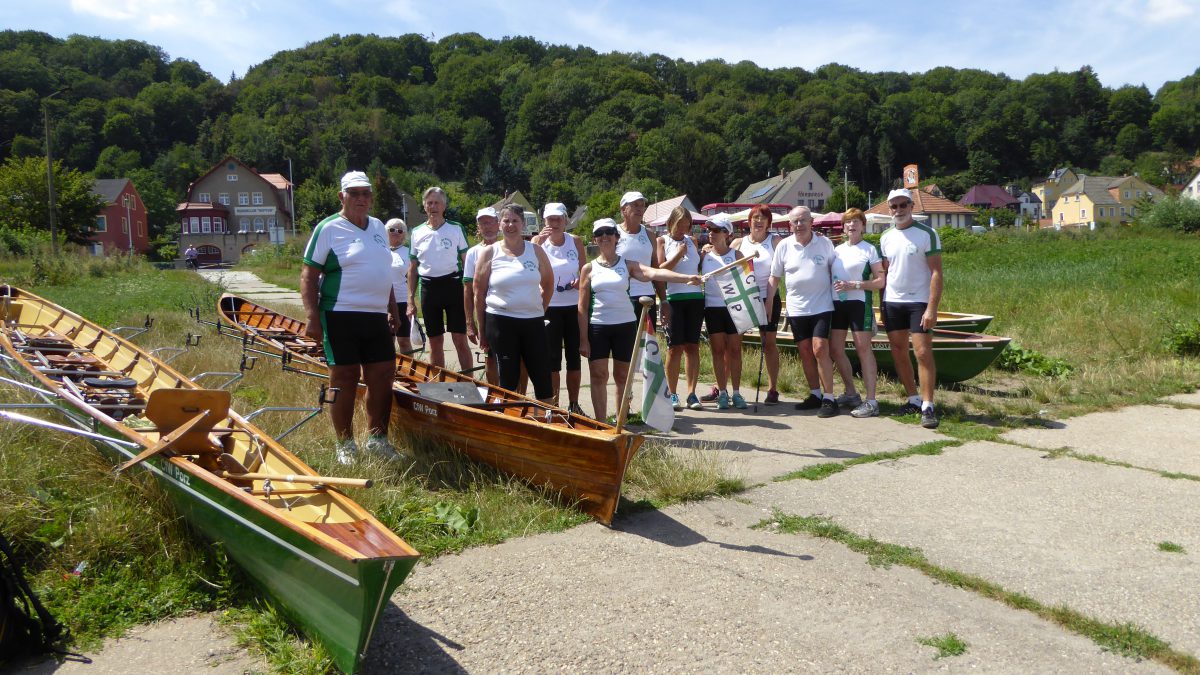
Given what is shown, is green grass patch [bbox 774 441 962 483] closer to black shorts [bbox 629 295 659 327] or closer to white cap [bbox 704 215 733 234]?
black shorts [bbox 629 295 659 327]

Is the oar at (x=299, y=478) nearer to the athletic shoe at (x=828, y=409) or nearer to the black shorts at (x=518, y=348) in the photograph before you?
the black shorts at (x=518, y=348)

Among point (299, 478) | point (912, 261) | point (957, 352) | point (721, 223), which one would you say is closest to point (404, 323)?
point (721, 223)

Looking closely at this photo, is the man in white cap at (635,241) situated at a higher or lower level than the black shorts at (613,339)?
higher

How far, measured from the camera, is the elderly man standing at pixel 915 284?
7.07 m

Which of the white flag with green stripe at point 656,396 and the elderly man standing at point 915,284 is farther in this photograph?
the elderly man standing at point 915,284

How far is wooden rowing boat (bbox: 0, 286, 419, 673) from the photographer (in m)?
3.00

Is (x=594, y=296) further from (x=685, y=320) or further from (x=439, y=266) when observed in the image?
(x=439, y=266)

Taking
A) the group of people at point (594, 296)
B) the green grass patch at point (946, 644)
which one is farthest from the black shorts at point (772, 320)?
the green grass patch at point (946, 644)

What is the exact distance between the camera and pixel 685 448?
6137 millimetres

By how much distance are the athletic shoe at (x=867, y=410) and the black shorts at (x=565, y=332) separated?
265 centimetres

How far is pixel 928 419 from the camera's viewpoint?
7070 millimetres

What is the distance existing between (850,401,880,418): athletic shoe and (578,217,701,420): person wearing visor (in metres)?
2.41

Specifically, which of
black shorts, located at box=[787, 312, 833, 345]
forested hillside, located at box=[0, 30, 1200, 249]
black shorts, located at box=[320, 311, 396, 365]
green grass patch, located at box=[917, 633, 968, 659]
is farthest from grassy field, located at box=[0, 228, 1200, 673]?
forested hillside, located at box=[0, 30, 1200, 249]

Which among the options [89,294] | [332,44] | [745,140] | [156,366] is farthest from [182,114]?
[156,366]
